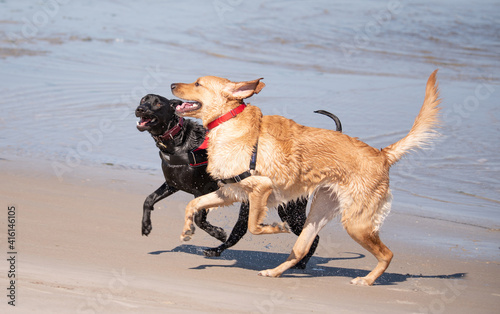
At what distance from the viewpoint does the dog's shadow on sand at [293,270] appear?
19.4ft

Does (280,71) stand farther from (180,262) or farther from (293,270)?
(180,262)

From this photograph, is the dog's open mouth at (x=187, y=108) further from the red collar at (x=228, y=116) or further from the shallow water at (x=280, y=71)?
the shallow water at (x=280, y=71)

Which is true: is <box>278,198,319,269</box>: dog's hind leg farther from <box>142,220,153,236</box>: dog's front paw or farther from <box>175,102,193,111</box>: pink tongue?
<box>175,102,193,111</box>: pink tongue

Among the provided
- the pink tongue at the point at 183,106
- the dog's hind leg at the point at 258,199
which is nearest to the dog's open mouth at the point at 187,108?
the pink tongue at the point at 183,106

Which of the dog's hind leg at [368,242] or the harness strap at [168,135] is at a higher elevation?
the harness strap at [168,135]

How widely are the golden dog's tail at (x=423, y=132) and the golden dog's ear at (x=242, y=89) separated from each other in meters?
1.22

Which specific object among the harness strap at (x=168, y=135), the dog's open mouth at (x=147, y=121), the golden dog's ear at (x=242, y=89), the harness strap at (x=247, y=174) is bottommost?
the harness strap at (x=247, y=174)

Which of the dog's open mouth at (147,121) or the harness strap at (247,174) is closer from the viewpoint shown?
the harness strap at (247,174)

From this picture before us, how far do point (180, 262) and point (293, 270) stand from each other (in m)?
1.09

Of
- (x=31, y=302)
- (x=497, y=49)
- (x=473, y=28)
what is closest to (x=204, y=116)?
(x=31, y=302)

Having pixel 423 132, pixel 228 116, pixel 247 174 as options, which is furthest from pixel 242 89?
pixel 423 132

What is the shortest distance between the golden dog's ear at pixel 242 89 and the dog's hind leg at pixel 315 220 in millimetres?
1035

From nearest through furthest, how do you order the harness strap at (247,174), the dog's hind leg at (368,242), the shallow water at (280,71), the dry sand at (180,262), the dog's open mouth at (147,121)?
the dry sand at (180,262)
the harness strap at (247,174)
the dog's hind leg at (368,242)
the dog's open mouth at (147,121)
the shallow water at (280,71)

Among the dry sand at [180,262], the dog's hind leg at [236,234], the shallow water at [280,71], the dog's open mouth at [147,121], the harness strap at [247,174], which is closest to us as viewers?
the dry sand at [180,262]
